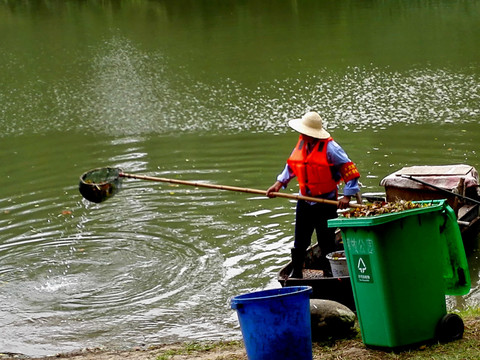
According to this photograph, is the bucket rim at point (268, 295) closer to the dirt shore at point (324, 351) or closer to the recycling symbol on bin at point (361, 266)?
the recycling symbol on bin at point (361, 266)

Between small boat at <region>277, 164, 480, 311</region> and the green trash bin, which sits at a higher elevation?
the green trash bin

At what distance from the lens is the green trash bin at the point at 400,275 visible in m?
6.63

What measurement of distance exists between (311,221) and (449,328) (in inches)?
97.2

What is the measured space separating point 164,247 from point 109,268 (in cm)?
104

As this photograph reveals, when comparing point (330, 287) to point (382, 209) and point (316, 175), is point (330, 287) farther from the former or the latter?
point (382, 209)

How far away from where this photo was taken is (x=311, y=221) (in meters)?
9.05

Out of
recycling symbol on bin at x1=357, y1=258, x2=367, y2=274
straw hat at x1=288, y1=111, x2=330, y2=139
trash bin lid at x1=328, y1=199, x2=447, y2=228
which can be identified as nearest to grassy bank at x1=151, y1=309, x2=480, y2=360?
recycling symbol on bin at x1=357, y1=258, x2=367, y2=274

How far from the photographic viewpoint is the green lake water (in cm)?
1045

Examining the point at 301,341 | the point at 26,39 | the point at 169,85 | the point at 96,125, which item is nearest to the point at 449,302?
the point at 301,341

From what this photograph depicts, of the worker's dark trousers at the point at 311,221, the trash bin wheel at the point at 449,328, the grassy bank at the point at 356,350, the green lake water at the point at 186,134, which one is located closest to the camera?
the grassy bank at the point at 356,350

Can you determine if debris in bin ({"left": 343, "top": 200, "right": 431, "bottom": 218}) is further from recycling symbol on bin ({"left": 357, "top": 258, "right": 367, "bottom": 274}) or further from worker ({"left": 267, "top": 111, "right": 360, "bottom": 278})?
worker ({"left": 267, "top": 111, "right": 360, "bottom": 278})

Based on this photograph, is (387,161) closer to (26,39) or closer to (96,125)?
(96,125)

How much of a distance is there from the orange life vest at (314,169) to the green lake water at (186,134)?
1766 millimetres

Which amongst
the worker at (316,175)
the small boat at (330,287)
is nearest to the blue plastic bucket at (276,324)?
the small boat at (330,287)
